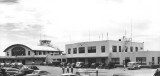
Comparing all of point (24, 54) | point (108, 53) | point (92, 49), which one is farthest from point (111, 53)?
point (24, 54)

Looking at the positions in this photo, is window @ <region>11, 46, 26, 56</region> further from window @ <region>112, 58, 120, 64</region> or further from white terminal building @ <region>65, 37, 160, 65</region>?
window @ <region>112, 58, 120, 64</region>

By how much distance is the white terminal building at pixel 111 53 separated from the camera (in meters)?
56.6

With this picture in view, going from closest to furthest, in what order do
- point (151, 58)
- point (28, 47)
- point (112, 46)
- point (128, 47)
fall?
point (151, 58) < point (112, 46) < point (128, 47) < point (28, 47)

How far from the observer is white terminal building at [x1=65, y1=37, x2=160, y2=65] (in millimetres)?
56625

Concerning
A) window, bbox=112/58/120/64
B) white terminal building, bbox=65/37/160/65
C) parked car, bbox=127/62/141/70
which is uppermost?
white terminal building, bbox=65/37/160/65

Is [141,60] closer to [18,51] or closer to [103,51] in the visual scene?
[103,51]

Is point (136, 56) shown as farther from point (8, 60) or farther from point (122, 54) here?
point (8, 60)

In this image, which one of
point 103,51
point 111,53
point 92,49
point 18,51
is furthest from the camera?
point 18,51

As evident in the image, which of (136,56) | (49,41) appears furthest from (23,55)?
(136,56)

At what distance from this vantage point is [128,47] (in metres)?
68.8

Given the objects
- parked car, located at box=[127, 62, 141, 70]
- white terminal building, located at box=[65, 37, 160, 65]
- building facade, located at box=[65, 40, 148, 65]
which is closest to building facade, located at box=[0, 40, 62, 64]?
building facade, located at box=[65, 40, 148, 65]

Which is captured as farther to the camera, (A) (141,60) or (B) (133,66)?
(A) (141,60)

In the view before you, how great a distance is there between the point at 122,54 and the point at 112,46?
448cm

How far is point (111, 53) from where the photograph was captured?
62.6m
